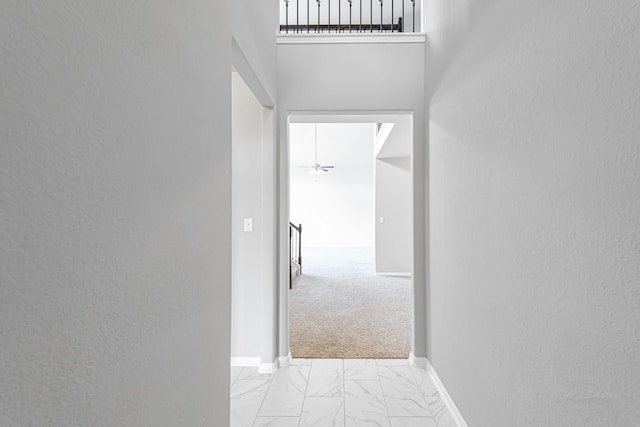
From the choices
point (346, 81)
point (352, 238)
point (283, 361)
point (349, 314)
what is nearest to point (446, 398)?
point (283, 361)

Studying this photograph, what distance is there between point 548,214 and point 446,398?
1.57 m

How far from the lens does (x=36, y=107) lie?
1.88 feet

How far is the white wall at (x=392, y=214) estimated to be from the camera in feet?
21.9

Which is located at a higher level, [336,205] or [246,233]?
[336,205]

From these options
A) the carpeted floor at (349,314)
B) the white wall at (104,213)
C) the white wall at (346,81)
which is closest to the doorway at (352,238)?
the carpeted floor at (349,314)

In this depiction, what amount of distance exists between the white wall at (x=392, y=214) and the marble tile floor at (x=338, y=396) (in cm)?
386

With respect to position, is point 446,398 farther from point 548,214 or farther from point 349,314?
point 349,314

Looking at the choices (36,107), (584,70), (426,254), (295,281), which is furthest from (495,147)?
(295,281)

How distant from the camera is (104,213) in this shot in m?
0.74

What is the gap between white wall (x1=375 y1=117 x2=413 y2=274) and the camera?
263 inches

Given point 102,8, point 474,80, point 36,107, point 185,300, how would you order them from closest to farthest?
point 36,107, point 102,8, point 185,300, point 474,80

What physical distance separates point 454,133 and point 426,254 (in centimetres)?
102

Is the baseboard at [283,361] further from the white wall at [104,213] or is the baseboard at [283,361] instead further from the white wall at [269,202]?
the white wall at [104,213]

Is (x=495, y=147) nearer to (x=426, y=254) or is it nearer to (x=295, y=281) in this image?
(x=426, y=254)
